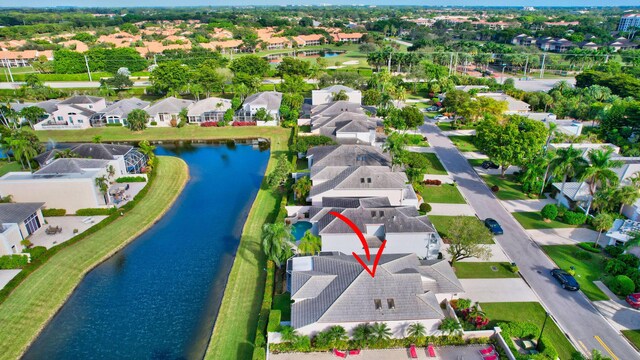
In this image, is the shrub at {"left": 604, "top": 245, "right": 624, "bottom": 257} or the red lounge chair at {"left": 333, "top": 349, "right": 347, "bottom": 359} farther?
the shrub at {"left": 604, "top": 245, "right": 624, "bottom": 257}

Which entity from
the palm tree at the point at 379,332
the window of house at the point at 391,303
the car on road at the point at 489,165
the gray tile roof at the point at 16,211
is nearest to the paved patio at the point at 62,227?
the gray tile roof at the point at 16,211

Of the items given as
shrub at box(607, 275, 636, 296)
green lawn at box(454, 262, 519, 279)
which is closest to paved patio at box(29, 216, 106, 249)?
green lawn at box(454, 262, 519, 279)

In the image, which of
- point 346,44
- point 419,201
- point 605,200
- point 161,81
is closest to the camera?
point 605,200

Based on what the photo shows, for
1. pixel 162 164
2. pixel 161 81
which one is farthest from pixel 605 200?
pixel 161 81

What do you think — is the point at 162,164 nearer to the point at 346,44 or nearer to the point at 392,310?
the point at 392,310

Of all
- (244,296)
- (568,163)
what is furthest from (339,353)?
(568,163)

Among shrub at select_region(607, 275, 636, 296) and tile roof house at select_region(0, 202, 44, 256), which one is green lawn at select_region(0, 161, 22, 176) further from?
shrub at select_region(607, 275, 636, 296)

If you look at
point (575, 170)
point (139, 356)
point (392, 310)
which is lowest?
point (139, 356)
